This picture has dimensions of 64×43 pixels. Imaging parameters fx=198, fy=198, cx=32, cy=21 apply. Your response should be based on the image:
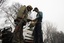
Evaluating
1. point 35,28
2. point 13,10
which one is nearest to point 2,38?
point 35,28

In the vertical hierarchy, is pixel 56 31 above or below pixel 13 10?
below

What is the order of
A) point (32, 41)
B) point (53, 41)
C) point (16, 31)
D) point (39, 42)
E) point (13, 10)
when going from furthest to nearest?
1. point (53, 41)
2. point (13, 10)
3. point (39, 42)
4. point (32, 41)
5. point (16, 31)

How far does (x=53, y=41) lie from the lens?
214 feet

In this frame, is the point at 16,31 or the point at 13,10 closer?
the point at 16,31

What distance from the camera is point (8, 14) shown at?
40188mm

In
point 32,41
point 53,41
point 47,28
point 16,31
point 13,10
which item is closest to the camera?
point 16,31

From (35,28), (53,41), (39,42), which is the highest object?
(35,28)

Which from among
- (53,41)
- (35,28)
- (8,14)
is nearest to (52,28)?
(53,41)

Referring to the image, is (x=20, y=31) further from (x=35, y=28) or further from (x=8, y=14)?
(x=8, y=14)

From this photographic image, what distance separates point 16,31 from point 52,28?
69.9 meters

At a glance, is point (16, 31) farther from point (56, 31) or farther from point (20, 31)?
point (56, 31)

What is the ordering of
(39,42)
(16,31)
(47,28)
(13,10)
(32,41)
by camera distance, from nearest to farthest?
(16,31), (32,41), (39,42), (13,10), (47,28)

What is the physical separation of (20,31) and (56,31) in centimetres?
6954

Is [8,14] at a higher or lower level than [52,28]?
higher
